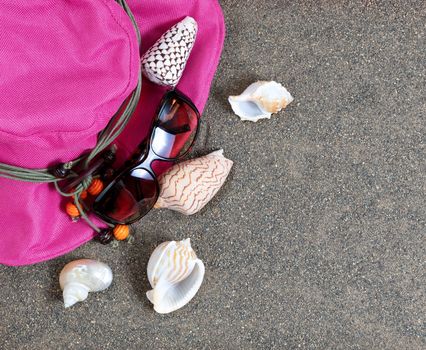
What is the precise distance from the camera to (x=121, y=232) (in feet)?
1.99

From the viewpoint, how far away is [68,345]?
63 centimetres

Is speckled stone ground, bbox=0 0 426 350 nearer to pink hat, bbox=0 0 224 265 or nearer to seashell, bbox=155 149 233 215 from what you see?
seashell, bbox=155 149 233 215

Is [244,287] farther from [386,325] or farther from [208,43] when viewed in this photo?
[208,43]

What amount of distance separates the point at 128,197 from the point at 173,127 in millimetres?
92

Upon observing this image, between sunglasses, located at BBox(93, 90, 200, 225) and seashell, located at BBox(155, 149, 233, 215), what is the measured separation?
0.05 feet

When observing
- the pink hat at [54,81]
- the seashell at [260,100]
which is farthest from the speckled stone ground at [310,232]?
the pink hat at [54,81]

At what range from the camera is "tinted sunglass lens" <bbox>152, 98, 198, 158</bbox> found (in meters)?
0.57

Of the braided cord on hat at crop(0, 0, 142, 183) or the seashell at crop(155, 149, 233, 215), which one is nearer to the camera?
the braided cord on hat at crop(0, 0, 142, 183)

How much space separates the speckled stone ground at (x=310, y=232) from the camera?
2.07 ft

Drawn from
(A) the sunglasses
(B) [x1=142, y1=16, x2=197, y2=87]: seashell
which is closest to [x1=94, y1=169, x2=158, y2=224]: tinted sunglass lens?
(A) the sunglasses

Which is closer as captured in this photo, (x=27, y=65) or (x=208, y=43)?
(x=27, y=65)

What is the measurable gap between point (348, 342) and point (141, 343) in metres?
0.25

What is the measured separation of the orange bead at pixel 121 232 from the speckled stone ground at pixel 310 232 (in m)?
0.03

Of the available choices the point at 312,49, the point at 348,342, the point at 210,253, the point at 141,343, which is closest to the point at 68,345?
the point at 141,343
